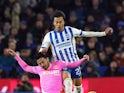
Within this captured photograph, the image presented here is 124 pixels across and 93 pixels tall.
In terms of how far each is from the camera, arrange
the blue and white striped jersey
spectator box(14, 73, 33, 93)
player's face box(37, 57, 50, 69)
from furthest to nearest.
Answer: spectator box(14, 73, 33, 93) < the blue and white striped jersey < player's face box(37, 57, 50, 69)

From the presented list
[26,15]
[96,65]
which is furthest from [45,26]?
[96,65]

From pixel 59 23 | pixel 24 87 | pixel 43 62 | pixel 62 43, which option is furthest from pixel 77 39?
pixel 43 62

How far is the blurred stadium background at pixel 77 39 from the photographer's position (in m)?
18.3

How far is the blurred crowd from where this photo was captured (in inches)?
758

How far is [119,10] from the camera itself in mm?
21984

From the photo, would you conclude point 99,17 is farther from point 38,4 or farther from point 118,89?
point 118,89

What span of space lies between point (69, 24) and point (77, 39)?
4.91 ft

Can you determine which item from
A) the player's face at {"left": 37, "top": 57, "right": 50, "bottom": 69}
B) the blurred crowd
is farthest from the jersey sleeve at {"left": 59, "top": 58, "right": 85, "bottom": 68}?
the blurred crowd

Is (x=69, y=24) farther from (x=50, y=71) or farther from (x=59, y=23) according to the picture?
(x=50, y=71)

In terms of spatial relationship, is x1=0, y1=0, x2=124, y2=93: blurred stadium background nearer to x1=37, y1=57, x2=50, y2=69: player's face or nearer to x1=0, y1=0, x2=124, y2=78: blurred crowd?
x1=0, y1=0, x2=124, y2=78: blurred crowd

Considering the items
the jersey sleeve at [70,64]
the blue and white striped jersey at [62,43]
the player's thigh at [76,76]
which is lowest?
the player's thigh at [76,76]

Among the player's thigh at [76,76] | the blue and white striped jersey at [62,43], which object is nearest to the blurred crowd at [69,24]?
the player's thigh at [76,76]

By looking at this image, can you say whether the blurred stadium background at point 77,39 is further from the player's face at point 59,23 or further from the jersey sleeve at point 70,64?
the jersey sleeve at point 70,64

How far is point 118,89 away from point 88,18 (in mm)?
4167
